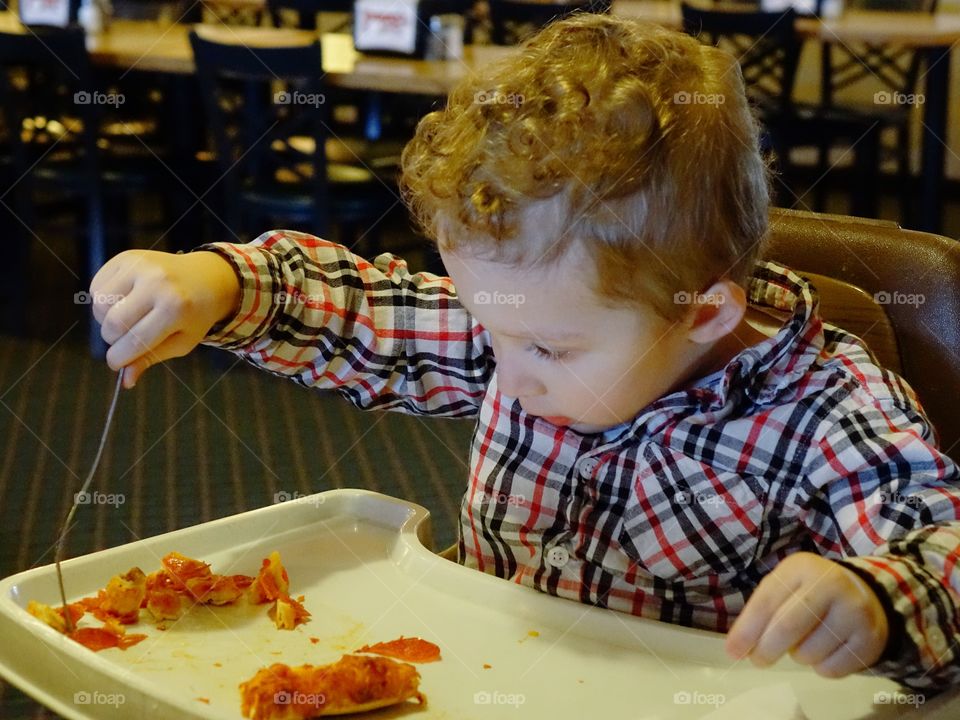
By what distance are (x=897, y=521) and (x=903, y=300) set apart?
329mm

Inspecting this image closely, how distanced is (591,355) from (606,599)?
9.1 inches

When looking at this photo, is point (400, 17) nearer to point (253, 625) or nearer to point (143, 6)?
point (143, 6)

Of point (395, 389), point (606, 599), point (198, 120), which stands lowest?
point (198, 120)

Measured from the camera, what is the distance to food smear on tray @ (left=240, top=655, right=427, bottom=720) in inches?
28.6

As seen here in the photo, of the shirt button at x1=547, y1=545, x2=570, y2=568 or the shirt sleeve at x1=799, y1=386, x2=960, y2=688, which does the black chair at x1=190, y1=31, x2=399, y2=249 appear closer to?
the shirt button at x1=547, y1=545, x2=570, y2=568

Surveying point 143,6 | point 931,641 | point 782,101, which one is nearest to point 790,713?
point 931,641

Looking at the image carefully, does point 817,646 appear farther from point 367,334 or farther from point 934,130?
point 934,130

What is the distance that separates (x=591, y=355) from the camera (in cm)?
87

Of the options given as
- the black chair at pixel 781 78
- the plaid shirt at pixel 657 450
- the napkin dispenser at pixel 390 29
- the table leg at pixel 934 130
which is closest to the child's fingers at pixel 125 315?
the plaid shirt at pixel 657 450

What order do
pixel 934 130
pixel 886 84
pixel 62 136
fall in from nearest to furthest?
pixel 62 136 → pixel 934 130 → pixel 886 84

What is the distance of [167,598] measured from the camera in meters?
0.87

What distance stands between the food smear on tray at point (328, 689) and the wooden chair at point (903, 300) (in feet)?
1.76

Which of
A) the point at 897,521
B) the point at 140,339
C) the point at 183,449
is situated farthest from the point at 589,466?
the point at 183,449

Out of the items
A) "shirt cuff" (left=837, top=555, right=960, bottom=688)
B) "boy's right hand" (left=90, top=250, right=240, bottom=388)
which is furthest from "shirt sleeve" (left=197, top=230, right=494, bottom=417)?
"shirt cuff" (left=837, top=555, right=960, bottom=688)
